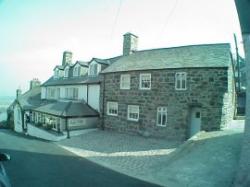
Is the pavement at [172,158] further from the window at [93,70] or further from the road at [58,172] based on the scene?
the window at [93,70]

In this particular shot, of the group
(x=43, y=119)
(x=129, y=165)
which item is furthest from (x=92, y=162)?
(x=43, y=119)

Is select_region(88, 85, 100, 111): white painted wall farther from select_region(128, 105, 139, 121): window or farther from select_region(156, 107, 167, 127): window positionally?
select_region(156, 107, 167, 127): window

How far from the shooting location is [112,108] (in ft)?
73.9

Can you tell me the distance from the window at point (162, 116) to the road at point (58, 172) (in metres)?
7.92

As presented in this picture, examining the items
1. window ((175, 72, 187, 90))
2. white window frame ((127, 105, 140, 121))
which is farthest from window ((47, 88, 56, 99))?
window ((175, 72, 187, 90))

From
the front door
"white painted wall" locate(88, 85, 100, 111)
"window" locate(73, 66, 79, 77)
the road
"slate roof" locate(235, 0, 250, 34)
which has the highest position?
"slate roof" locate(235, 0, 250, 34)

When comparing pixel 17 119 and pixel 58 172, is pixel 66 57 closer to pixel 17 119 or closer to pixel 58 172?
pixel 17 119

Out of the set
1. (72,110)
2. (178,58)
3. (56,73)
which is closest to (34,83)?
(56,73)

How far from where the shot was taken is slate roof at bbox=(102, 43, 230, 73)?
17422 mm

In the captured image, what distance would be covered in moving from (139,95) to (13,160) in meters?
11.4

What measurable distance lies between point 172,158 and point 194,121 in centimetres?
691

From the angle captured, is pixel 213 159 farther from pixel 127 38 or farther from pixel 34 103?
pixel 34 103

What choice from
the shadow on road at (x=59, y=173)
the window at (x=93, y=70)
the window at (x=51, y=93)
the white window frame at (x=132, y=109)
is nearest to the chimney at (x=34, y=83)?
the window at (x=51, y=93)

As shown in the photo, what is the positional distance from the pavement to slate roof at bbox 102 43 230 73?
586cm
